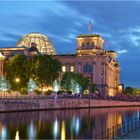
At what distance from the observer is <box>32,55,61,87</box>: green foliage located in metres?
121

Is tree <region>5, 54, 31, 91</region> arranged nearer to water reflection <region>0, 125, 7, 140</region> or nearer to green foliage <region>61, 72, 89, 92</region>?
green foliage <region>61, 72, 89, 92</region>

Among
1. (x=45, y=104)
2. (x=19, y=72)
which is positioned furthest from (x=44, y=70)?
(x=45, y=104)

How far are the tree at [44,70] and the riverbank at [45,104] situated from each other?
30.9 feet

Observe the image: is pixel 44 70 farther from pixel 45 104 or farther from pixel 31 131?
pixel 31 131

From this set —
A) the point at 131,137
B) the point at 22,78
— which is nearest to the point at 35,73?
the point at 22,78

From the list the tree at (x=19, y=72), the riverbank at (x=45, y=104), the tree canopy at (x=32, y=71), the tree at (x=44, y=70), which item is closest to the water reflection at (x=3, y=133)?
the riverbank at (x=45, y=104)

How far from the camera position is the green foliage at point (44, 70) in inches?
4781

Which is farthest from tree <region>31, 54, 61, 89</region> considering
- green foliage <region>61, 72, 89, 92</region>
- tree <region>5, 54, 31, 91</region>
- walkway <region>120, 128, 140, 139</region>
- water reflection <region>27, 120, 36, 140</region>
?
walkway <region>120, 128, 140, 139</region>

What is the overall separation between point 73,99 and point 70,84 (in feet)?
105

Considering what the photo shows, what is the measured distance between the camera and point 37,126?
60438mm

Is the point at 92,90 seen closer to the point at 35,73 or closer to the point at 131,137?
the point at 35,73

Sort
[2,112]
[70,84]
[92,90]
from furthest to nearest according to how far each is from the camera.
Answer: [92,90] < [70,84] < [2,112]

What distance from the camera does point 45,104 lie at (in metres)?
104

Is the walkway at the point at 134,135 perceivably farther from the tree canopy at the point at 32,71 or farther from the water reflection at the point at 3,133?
the tree canopy at the point at 32,71
